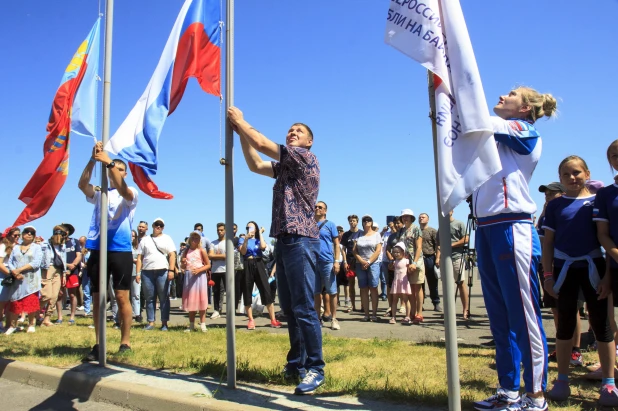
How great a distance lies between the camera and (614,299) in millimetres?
4246

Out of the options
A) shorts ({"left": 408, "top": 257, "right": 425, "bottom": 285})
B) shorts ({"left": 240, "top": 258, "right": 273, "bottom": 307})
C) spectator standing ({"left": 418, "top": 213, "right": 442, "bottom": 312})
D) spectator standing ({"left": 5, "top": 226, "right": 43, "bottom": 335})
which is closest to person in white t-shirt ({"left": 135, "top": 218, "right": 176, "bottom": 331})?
shorts ({"left": 240, "top": 258, "right": 273, "bottom": 307})

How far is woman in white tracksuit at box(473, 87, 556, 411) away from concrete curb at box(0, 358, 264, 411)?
180 centimetres

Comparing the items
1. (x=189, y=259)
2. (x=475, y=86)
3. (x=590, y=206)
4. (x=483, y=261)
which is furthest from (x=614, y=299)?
(x=189, y=259)

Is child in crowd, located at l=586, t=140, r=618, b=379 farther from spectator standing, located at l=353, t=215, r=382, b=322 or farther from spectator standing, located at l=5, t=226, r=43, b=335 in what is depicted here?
spectator standing, located at l=5, t=226, r=43, b=335

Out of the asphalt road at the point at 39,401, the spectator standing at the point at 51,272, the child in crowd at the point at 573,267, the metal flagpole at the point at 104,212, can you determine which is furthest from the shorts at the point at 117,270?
the spectator standing at the point at 51,272

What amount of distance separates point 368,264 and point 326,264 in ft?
5.66

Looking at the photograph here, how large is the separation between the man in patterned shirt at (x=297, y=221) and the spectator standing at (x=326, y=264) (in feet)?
14.5

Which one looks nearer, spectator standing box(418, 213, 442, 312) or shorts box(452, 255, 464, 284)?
shorts box(452, 255, 464, 284)

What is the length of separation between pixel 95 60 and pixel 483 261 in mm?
4869

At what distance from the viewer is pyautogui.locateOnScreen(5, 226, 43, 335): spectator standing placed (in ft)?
31.7

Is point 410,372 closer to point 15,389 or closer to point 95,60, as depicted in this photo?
point 15,389

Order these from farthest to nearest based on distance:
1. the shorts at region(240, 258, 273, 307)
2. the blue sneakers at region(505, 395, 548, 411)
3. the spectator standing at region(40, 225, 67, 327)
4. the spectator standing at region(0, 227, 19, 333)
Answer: the spectator standing at region(40, 225, 67, 327) < the shorts at region(240, 258, 273, 307) < the spectator standing at region(0, 227, 19, 333) < the blue sneakers at region(505, 395, 548, 411)

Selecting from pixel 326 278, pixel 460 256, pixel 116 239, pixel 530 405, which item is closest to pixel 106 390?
pixel 116 239

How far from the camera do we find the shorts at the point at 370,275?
1073cm
